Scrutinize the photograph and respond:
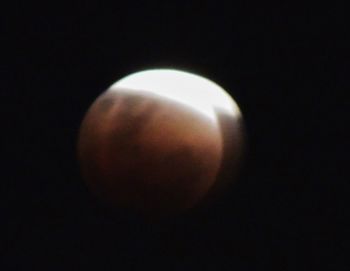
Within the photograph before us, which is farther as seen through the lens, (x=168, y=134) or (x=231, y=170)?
(x=231, y=170)

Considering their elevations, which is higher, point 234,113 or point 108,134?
point 234,113

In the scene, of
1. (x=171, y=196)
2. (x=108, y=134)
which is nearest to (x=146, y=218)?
(x=171, y=196)

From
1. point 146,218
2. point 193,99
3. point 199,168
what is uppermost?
point 193,99

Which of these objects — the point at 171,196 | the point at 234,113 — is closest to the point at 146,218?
the point at 171,196

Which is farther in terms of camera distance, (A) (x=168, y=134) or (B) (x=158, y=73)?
(B) (x=158, y=73)

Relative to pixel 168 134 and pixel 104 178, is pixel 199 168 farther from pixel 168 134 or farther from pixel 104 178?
pixel 104 178

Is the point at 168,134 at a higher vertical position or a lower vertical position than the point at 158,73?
lower

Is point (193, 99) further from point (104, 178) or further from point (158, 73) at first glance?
point (104, 178)
